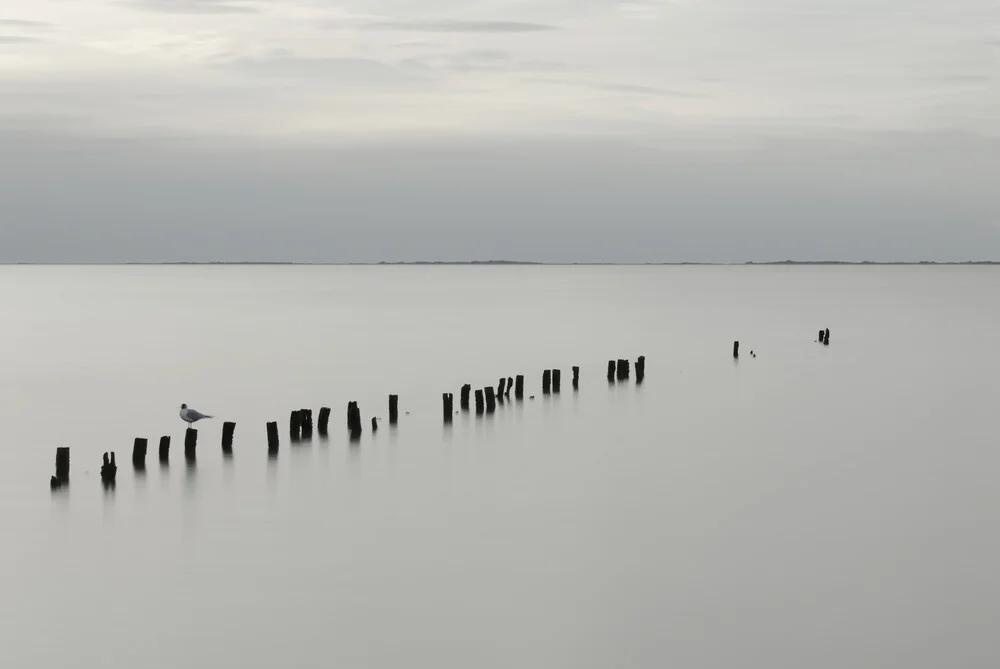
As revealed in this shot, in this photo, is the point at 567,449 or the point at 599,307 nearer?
the point at 567,449

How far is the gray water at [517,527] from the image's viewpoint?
545 inches

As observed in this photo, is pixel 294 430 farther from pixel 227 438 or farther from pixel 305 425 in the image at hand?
pixel 227 438

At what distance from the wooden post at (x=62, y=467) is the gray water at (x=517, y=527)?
0.98 feet

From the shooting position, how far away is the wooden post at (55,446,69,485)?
2106cm

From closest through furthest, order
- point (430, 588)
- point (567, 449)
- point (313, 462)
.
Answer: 1. point (430, 588)
2. point (313, 462)
3. point (567, 449)

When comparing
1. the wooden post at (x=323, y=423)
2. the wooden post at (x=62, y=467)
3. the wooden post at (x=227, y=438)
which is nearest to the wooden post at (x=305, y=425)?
the wooden post at (x=323, y=423)

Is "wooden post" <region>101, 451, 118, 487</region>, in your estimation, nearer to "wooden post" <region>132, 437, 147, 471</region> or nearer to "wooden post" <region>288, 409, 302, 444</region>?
"wooden post" <region>132, 437, 147, 471</region>

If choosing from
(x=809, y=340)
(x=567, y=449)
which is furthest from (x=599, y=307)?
(x=567, y=449)

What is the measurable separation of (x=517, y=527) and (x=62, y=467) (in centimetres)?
787

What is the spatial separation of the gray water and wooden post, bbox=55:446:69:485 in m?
0.30

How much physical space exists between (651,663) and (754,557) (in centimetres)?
437

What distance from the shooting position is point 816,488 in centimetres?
2192

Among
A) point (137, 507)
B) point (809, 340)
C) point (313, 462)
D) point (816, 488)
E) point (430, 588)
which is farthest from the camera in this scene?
point (809, 340)

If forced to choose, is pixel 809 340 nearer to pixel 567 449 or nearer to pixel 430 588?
pixel 567 449
